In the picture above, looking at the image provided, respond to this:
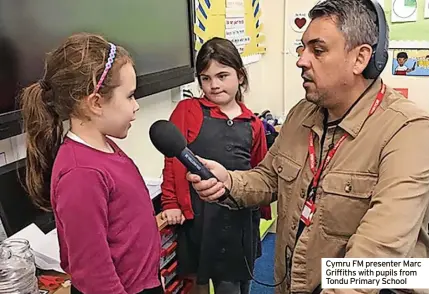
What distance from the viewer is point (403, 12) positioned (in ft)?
11.5

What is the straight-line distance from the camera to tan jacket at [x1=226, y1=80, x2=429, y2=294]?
1.12 metres

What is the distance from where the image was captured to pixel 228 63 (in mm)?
1858

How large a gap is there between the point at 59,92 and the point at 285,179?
2.24 feet

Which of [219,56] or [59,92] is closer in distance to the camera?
[59,92]

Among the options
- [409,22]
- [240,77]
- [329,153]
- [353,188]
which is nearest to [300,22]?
[409,22]

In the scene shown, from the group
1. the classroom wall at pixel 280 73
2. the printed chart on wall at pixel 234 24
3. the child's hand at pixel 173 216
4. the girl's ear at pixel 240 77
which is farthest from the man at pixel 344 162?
the classroom wall at pixel 280 73

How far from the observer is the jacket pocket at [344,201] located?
127 cm

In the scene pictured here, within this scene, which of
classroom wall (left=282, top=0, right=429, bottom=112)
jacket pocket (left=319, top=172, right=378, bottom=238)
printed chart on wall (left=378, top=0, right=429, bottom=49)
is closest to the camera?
jacket pocket (left=319, top=172, right=378, bottom=238)

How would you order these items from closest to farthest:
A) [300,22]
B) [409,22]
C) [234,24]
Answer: [234,24]
[409,22]
[300,22]

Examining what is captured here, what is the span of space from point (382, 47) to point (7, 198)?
3.56 feet

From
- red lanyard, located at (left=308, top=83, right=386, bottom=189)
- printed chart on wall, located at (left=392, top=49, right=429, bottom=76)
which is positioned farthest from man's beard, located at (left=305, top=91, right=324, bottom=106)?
printed chart on wall, located at (left=392, top=49, right=429, bottom=76)

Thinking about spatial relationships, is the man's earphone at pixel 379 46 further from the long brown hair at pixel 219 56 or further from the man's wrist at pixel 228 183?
the long brown hair at pixel 219 56

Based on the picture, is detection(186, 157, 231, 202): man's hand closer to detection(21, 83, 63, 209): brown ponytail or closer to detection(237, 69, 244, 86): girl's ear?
detection(21, 83, 63, 209): brown ponytail

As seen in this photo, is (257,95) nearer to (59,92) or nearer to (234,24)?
(234,24)
